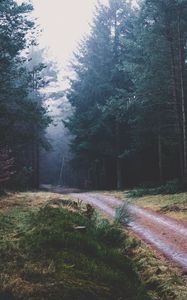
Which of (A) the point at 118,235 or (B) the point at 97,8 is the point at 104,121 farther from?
(A) the point at 118,235

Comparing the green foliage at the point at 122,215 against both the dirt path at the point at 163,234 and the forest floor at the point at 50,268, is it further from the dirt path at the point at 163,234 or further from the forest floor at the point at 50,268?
the forest floor at the point at 50,268

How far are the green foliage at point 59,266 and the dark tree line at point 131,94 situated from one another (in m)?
16.3

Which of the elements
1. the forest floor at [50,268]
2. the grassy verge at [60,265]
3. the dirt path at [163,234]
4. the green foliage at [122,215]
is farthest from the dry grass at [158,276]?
the green foliage at [122,215]

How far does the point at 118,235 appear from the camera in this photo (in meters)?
10.2

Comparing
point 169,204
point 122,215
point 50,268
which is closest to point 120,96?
point 169,204

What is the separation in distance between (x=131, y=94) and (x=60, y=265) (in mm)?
20972

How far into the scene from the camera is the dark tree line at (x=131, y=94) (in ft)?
80.8

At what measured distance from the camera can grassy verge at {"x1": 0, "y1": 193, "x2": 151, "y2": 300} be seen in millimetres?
5340

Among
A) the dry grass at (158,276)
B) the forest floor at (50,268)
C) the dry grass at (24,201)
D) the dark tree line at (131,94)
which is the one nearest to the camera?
the forest floor at (50,268)

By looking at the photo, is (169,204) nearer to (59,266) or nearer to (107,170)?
(59,266)

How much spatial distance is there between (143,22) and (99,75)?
7113 mm

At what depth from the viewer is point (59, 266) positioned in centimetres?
631

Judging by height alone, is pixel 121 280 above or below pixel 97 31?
below

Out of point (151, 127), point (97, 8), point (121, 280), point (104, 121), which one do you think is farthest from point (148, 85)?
point (121, 280)
